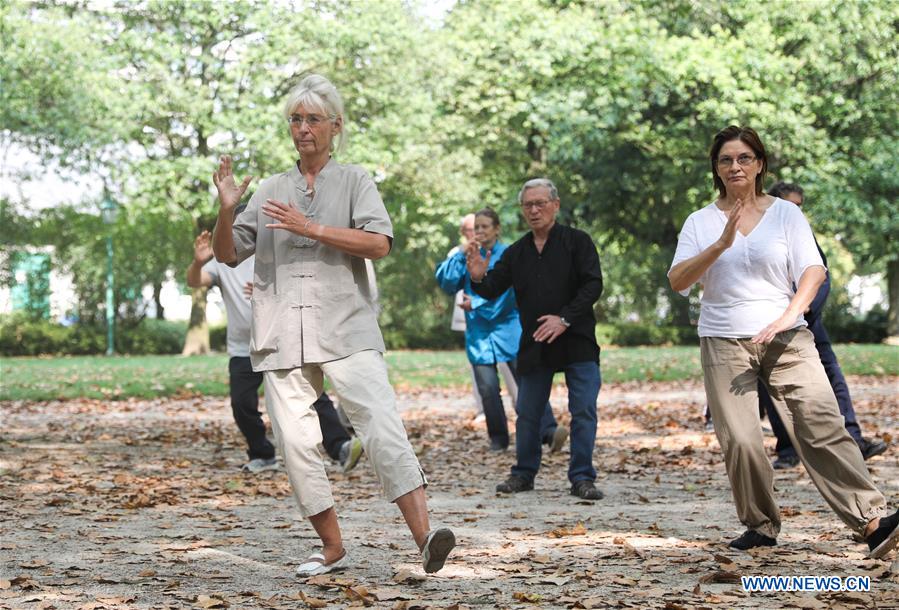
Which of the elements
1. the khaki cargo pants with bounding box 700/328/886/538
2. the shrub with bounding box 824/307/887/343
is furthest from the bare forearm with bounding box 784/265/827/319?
the shrub with bounding box 824/307/887/343

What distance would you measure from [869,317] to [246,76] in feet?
82.8

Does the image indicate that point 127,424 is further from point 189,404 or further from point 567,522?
point 567,522

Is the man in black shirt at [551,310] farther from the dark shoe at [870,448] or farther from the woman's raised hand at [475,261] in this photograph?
the dark shoe at [870,448]

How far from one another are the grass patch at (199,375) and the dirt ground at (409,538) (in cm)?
705

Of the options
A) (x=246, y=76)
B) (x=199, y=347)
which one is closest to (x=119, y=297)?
(x=199, y=347)

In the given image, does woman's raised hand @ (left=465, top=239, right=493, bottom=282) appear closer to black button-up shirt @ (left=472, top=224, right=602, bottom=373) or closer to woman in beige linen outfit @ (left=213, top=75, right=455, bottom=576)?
black button-up shirt @ (left=472, top=224, right=602, bottom=373)

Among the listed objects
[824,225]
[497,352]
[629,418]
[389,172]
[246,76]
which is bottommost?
[629,418]

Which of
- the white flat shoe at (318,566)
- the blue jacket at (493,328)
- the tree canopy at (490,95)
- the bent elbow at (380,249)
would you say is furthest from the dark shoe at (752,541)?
the tree canopy at (490,95)

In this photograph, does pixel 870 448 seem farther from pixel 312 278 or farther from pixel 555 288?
pixel 312 278

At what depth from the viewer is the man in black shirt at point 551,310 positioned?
7.85 meters

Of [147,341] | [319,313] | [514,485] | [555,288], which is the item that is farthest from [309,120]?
[147,341]

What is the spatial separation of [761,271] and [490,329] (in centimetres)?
501

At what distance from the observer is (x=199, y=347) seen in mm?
37125

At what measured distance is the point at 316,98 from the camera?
17.2 ft
